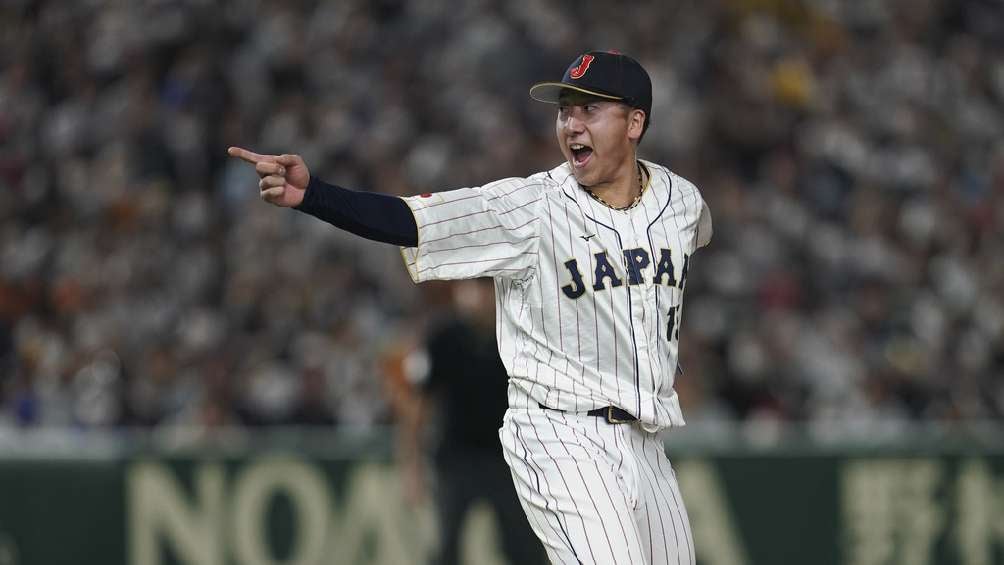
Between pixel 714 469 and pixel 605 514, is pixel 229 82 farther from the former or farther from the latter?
Result: pixel 605 514

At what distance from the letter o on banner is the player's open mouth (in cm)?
480

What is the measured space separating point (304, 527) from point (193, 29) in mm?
5692

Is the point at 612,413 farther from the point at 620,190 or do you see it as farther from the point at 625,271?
the point at 620,190

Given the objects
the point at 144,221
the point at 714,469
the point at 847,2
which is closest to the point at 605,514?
the point at 714,469

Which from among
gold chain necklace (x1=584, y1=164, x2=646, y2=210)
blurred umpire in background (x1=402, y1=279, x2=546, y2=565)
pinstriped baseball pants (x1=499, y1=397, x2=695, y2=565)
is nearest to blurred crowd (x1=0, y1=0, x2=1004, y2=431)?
blurred umpire in background (x1=402, y1=279, x2=546, y2=565)

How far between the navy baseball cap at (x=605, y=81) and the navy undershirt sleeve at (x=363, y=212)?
0.62 meters

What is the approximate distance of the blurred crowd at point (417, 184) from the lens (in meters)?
10.2

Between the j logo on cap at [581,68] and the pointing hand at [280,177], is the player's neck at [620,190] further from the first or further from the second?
the pointing hand at [280,177]

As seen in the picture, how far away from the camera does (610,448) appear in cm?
418

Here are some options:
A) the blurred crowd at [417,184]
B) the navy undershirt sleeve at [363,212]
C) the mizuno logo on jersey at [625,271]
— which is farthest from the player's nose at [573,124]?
the blurred crowd at [417,184]

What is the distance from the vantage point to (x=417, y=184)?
11.5m

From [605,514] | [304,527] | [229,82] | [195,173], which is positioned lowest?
[304,527]

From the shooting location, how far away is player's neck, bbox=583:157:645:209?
4.37 m

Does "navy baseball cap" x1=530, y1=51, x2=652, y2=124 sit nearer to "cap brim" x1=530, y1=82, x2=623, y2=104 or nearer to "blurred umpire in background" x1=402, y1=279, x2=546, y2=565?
"cap brim" x1=530, y1=82, x2=623, y2=104
